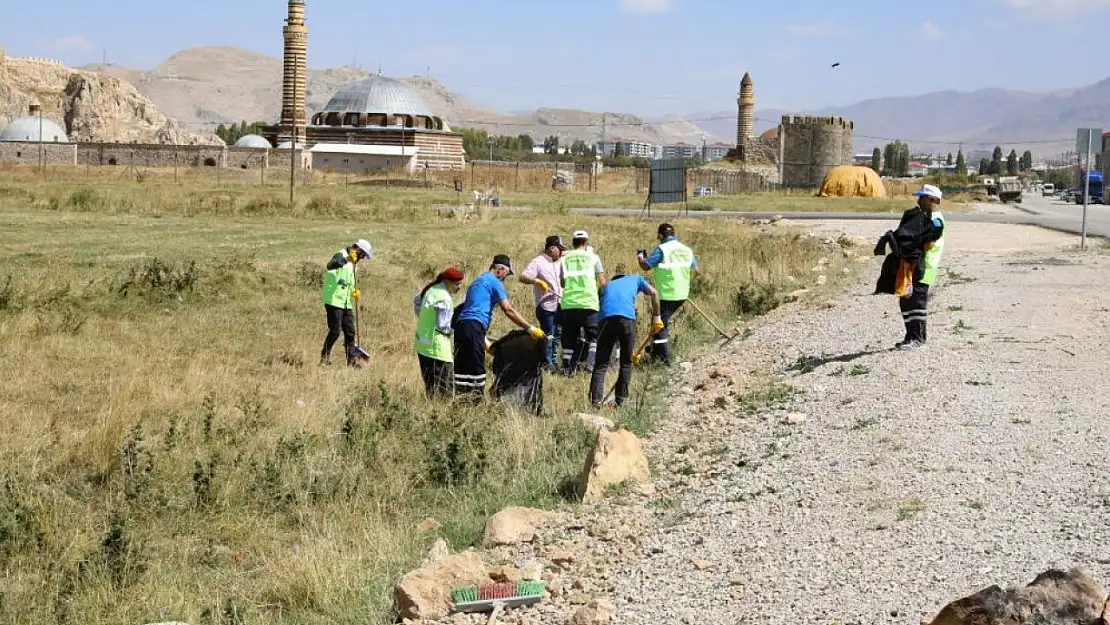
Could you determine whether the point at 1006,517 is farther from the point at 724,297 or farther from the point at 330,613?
the point at 724,297

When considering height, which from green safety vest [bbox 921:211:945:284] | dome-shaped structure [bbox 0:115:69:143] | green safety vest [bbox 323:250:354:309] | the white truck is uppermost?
dome-shaped structure [bbox 0:115:69:143]

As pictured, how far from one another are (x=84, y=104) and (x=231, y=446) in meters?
96.3

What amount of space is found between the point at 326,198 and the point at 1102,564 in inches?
1385

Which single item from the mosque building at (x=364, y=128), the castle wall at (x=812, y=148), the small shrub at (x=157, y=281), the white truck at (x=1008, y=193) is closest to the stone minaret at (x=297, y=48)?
the mosque building at (x=364, y=128)

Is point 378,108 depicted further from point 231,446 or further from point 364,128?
point 231,446

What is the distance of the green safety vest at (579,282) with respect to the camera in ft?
43.4

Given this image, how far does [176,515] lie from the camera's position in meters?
9.14

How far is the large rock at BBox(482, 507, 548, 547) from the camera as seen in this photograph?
8.08m

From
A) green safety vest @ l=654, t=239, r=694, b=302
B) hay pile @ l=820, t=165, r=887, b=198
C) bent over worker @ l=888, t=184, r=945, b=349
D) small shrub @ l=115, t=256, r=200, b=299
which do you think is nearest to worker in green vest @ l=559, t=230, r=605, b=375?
green safety vest @ l=654, t=239, r=694, b=302

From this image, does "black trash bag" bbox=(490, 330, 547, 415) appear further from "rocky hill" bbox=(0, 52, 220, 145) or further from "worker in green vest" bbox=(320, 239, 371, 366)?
"rocky hill" bbox=(0, 52, 220, 145)

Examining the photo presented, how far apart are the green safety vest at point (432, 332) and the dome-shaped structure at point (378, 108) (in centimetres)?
8203

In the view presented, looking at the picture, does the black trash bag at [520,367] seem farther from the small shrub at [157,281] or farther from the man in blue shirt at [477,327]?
the small shrub at [157,281]

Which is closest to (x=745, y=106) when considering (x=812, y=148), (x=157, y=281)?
(x=812, y=148)

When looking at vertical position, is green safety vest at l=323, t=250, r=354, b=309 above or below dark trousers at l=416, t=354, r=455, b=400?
above
